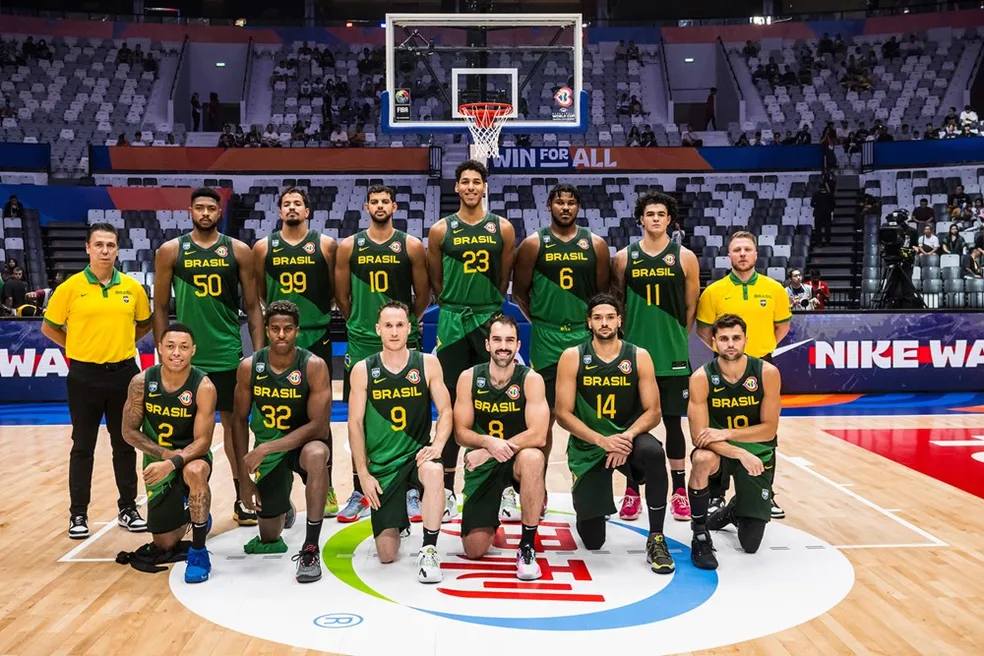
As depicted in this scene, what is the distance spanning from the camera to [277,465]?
192 inches

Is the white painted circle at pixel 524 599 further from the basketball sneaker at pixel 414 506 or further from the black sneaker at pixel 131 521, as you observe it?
the black sneaker at pixel 131 521

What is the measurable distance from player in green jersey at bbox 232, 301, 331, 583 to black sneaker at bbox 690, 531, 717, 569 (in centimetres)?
210

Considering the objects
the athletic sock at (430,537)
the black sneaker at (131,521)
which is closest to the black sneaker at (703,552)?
the athletic sock at (430,537)

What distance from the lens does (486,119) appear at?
12.7 meters

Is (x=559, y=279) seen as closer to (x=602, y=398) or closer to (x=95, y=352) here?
(x=602, y=398)

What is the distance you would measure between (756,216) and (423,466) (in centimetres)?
1609

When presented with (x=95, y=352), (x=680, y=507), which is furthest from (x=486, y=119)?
(x=95, y=352)

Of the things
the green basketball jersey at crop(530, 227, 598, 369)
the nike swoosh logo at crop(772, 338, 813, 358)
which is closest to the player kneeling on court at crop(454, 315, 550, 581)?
the green basketball jersey at crop(530, 227, 598, 369)

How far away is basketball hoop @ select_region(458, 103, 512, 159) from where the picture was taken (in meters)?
12.7

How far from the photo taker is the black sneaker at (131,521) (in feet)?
18.2

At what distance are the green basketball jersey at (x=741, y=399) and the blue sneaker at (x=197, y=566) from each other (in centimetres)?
295

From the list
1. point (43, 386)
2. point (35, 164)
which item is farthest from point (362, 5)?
point (43, 386)

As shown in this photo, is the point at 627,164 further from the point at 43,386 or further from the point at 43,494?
the point at 43,494

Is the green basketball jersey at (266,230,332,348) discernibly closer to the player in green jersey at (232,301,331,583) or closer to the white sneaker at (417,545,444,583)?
the player in green jersey at (232,301,331,583)
